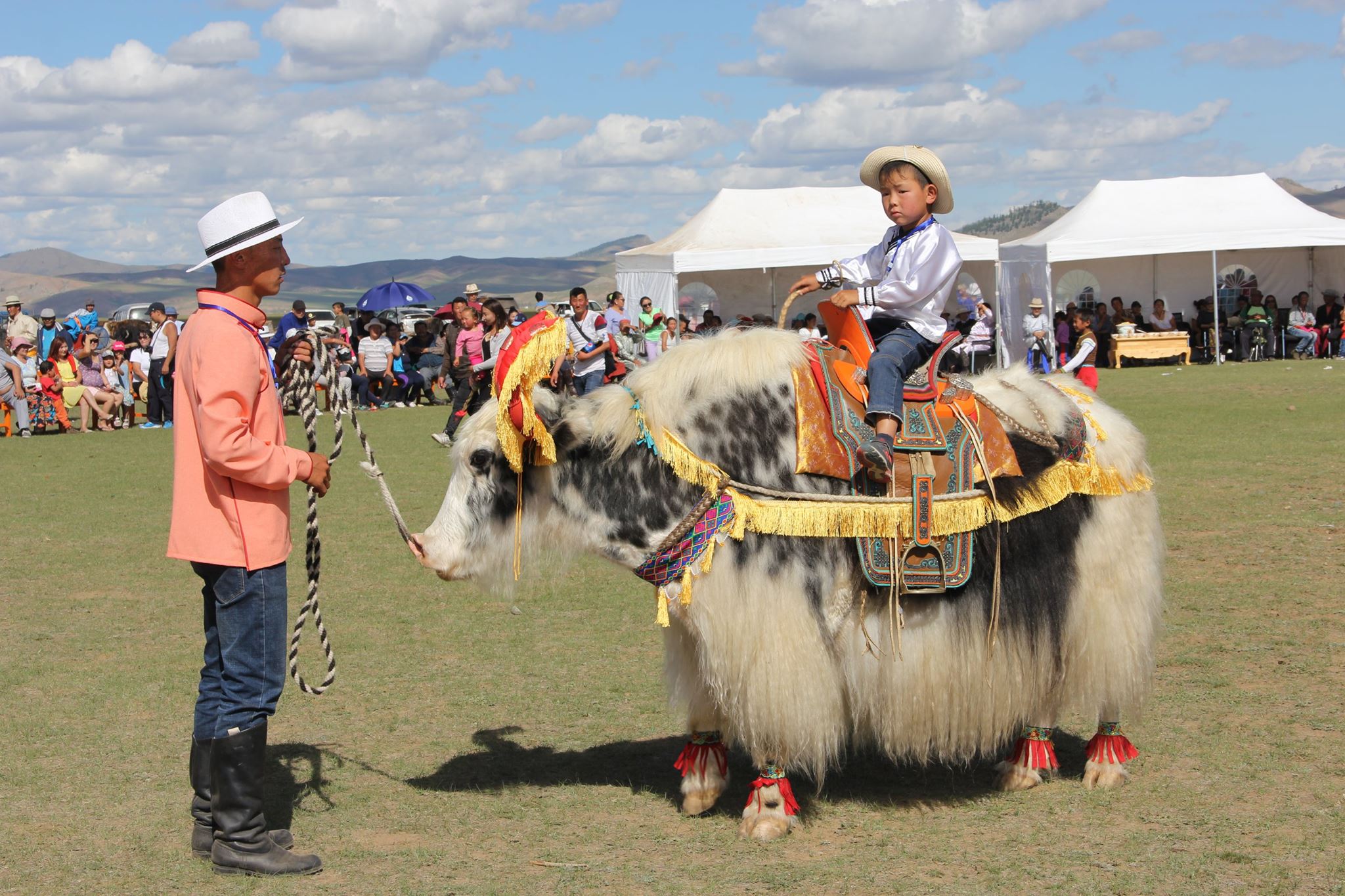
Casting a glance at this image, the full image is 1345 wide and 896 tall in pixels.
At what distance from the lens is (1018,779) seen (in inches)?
193

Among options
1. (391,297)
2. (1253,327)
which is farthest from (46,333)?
(1253,327)

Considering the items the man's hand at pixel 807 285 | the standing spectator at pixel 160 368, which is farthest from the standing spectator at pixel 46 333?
the man's hand at pixel 807 285

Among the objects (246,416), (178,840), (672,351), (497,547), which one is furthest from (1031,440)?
(178,840)

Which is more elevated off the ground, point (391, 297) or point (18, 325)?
point (391, 297)

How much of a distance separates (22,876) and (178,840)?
1.64 feet

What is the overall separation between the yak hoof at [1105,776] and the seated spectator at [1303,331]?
89.5ft

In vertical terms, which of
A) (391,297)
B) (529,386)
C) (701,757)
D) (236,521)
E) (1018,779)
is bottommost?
(1018,779)

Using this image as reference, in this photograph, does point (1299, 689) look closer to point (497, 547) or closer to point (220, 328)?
point (497, 547)

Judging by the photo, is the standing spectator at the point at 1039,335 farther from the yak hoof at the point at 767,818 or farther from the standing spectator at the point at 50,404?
the yak hoof at the point at 767,818

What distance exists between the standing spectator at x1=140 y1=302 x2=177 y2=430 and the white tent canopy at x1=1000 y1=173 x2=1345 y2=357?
18.3 m

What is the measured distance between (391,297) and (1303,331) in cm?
2304

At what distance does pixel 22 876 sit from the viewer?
161 inches

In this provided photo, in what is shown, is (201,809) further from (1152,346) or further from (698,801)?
(1152,346)

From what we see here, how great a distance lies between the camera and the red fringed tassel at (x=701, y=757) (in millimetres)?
4699
